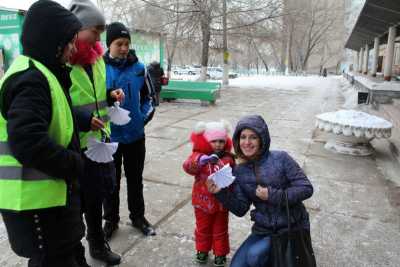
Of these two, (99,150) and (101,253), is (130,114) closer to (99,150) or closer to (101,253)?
(99,150)

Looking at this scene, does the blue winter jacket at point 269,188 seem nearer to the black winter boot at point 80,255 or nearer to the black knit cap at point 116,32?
the black winter boot at point 80,255

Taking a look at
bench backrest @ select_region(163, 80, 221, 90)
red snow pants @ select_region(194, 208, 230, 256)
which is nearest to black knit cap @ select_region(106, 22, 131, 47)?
red snow pants @ select_region(194, 208, 230, 256)

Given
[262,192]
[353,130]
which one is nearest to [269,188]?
[262,192]

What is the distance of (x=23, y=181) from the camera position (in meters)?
1.55

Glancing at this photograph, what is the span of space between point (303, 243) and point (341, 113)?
462 centimetres

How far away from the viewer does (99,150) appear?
7.37ft

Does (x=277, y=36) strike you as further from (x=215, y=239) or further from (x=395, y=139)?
(x=215, y=239)

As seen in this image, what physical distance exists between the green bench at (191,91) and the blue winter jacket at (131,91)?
890 centimetres

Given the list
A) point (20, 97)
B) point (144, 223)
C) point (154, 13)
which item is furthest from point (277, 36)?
point (20, 97)

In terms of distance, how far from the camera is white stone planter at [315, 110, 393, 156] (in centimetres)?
560

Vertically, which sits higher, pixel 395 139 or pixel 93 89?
pixel 93 89

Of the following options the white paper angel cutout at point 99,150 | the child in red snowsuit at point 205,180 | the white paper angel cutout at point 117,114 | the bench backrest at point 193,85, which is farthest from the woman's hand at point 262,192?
the bench backrest at point 193,85

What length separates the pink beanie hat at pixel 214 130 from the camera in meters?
2.43

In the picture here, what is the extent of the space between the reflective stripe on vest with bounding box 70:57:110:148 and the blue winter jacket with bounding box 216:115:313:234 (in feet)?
2.91
